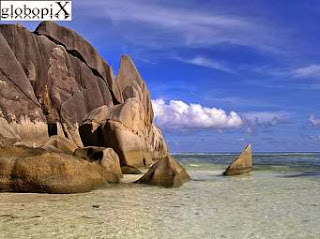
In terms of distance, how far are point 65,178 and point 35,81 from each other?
17.0 metres

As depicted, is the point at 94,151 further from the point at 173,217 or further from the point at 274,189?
the point at 173,217

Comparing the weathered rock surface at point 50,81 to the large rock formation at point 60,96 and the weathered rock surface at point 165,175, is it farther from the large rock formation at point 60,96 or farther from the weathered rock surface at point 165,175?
the weathered rock surface at point 165,175

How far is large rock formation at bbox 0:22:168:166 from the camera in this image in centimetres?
2280

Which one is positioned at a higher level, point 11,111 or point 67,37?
point 67,37

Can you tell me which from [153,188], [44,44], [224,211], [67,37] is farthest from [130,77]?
[224,211]

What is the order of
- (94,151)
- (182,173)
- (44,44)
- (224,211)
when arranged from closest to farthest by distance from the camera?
1. (224,211)
2. (182,173)
3. (94,151)
4. (44,44)

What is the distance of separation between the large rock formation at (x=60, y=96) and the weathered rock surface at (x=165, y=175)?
22.5 feet

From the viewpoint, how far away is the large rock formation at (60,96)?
74.8ft

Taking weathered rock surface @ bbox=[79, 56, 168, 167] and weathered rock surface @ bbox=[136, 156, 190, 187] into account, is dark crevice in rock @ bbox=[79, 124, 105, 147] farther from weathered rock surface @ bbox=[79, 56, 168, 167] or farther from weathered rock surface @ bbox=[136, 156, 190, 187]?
weathered rock surface @ bbox=[136, 156, 190, 187]

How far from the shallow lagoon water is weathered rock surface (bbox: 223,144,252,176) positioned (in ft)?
23.7

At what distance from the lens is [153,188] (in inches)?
540

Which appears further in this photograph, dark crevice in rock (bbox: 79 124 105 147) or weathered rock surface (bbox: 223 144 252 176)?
dark crevice in rock (bbox: 79 124 105 147)

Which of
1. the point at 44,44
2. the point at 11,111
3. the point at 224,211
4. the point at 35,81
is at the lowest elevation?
the point at 224,211

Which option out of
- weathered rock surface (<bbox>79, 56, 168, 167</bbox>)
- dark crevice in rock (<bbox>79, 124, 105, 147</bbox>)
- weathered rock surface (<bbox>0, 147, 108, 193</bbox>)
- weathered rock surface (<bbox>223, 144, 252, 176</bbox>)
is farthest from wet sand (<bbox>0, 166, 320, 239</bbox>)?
dark crevice in rock (<bbox>79, 124, 105, 147</bbox>)
